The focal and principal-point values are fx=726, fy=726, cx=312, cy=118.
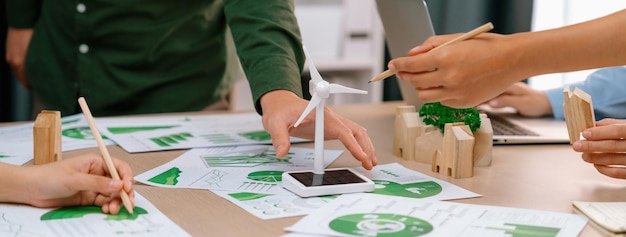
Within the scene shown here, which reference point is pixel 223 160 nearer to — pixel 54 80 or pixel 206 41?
pixel 206 41

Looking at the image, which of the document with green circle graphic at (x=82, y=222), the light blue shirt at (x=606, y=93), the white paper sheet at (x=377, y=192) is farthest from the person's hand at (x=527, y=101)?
the document with green circle graphic at (x=82, y=222)

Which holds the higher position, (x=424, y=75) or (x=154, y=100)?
(x=424, y=75)

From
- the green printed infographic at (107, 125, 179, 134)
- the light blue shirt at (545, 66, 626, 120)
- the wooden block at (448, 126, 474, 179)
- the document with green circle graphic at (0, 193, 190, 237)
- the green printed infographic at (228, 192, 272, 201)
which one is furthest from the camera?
the light blue shirt at (545, 66, 626, 120)

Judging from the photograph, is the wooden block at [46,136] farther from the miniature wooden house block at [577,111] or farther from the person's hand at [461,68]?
the miniature wooden house block at [577,111]

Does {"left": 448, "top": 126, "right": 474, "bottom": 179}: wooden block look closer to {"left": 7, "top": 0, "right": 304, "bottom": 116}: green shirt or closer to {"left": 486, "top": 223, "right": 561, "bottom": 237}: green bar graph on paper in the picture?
{"left": 486, "top": 223, "right": 561, "bottom": 237}: green bar graph on paper

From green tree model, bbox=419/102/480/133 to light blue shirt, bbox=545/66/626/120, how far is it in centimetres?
45

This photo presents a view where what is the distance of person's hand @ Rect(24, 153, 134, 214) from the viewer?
0.75 m

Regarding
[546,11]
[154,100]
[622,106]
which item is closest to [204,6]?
[154,100]

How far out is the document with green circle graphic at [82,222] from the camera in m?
0.70

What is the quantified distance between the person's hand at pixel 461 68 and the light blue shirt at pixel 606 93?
1.92 feet

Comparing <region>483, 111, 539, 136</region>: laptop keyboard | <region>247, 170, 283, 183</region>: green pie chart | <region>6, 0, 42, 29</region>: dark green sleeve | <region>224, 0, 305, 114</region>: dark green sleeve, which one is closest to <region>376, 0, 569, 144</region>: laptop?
<region>483, 111, 539, 136</region>: laptop keyboard

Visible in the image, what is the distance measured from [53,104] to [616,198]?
3.87ft

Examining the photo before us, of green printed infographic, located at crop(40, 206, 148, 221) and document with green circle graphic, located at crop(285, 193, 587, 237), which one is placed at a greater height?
green printed infographic, located at crop(40, 206, 148, 221)

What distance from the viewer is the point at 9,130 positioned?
124 centimetres
